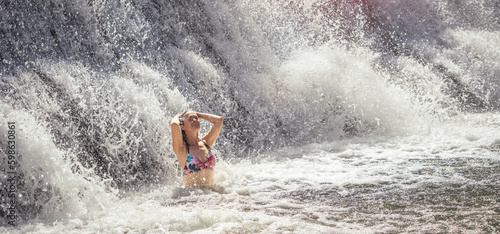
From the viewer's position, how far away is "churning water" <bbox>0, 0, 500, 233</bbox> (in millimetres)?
3580

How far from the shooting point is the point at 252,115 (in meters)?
7.29

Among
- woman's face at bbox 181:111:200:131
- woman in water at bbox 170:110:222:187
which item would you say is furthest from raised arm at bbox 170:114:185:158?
woman's face at bbox 181:111:200:131

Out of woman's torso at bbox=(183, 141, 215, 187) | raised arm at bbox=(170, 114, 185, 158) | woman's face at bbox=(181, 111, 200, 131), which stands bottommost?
woman's torso at bbox=(183, 141, 215, 187)

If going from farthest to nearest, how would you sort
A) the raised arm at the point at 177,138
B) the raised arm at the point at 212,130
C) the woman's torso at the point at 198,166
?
the raised arm at the point at 212,130 → the woman's torso at the point at 198,166 → the raised arm at the point at 177,138

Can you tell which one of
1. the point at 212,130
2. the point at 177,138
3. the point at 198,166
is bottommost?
the point at 198,166

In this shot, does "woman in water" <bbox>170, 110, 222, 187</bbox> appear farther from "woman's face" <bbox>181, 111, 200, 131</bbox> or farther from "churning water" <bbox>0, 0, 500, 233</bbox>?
"churning water" <bbox>0, 0, 500, 233</bbox>

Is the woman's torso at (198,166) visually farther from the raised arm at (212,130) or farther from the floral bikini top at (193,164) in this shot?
the raised arm at (212,130)

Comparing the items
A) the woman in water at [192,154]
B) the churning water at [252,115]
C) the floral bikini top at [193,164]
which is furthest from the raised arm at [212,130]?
the churning water at [252,115]

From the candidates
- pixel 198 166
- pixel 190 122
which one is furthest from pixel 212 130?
pixel 198 166

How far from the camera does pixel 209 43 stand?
7.70 meters

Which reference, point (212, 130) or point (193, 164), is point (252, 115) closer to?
point (212, 130)

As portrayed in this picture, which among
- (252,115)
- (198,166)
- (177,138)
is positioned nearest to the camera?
(177,138)

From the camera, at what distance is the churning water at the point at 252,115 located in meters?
3.58

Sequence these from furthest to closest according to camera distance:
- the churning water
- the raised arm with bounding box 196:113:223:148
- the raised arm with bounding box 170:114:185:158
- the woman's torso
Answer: the raised arm with bounding box 196:113:223:148 < the woman's torso < the raised arm with bounding box 170:114:185:158 < the churning water
